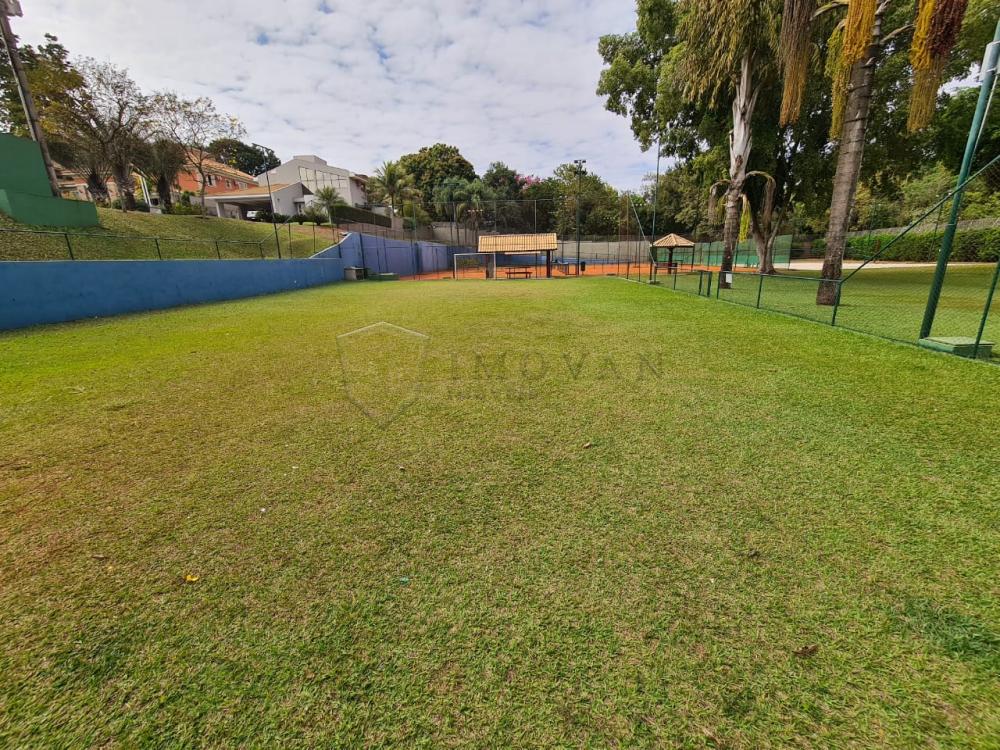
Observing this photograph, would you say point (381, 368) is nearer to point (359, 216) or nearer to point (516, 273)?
point (516, 273)

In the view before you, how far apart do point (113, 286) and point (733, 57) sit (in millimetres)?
21160

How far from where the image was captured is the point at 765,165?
20406 millimetres

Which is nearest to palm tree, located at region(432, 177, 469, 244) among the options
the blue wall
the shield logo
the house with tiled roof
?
the house with tiled roof

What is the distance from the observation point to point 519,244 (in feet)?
102

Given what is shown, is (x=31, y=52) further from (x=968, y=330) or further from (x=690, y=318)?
(x=968, y=330)

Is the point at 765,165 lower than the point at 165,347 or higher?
higher

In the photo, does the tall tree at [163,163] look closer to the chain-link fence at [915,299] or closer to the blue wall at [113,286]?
the blue wall at [113,286]

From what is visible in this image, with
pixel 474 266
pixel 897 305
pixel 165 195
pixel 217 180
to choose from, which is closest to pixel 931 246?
pixel 897 305

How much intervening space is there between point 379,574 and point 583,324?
8522 millimetres

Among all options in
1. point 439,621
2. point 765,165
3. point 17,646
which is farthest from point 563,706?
point 765,165

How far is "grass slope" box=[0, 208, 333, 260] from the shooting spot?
13.7m

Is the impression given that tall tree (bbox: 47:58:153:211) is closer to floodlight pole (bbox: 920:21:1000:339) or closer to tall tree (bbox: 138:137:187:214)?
tall tree (bbox: 138:137:187:214)

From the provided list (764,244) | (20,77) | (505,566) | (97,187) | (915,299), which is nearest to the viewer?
(505,566)

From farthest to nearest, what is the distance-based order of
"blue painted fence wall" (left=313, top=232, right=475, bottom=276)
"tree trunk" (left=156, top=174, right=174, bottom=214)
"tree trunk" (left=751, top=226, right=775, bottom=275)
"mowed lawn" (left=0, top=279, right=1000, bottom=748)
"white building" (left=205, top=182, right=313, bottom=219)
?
"white building" (left=205, top=182, right=313, bottom=219) < "tree trunk" (left=156, top=174, right=174, bottom=214) < "blue painted fence wall" (left=313, top=232, right=475, bottom=276) < "tree trunk" (left=751, top=226, right=775, bottom=275) < "mowed lawn" (left=0, top=279, right=1000, bottom=748)
